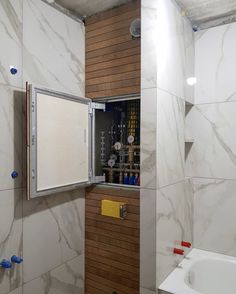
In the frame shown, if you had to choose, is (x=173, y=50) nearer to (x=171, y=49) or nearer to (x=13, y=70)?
(x=171, y=49)

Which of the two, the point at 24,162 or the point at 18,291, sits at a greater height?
the point at 24,162

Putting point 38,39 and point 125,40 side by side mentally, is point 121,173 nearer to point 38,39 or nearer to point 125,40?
point 125,40

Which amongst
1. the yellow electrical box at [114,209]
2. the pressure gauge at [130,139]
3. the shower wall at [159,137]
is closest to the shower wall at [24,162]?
the yellow electrical box at [114,209]

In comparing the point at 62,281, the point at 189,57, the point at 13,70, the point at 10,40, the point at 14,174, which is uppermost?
the point at 189,57

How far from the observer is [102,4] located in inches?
70.1

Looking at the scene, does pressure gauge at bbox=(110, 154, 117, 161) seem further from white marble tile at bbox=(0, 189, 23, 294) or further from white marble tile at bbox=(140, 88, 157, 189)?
white marble tile at bbox=(0, 189, 23, 294)

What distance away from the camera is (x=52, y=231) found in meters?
1.71

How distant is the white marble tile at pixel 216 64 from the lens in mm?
1898

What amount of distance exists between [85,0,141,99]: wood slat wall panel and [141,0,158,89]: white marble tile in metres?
0.20

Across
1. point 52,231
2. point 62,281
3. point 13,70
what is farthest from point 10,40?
point 62,281

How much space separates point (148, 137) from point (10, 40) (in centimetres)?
99

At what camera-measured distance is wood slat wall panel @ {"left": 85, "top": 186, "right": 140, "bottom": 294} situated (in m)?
1.75

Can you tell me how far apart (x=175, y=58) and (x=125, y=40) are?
0.38m

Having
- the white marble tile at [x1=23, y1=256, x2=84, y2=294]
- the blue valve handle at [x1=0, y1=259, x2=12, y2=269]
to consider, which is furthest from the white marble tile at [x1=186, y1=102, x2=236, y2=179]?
the blue valve handle at [x1=0, y1=259, x2=12, y2=269]
